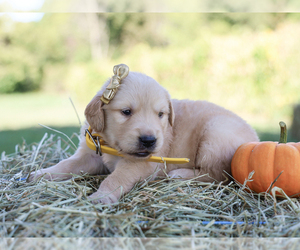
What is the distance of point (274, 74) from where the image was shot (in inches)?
392

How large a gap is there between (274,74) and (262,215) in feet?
29.1

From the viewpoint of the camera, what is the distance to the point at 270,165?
2.59 meters

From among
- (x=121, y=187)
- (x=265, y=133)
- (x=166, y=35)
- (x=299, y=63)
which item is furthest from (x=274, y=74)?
(x=121, y=187)

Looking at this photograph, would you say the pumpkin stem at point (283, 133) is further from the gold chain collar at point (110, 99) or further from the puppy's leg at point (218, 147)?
the gold chain collar at point (110, 99)

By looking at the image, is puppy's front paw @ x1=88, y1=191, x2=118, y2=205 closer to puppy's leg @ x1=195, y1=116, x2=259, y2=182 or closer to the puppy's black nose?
the puppy's black nose

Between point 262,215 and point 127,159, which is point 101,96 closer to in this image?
point 127,159

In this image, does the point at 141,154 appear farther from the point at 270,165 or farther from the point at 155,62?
the point at 155,62

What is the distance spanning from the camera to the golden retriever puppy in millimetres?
2514

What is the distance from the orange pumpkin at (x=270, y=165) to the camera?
252cm

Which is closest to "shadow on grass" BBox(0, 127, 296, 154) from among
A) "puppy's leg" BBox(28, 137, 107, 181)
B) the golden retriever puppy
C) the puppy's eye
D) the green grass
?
the green grass

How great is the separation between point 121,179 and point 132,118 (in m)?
0.57

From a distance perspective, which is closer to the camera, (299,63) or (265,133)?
(265,133)

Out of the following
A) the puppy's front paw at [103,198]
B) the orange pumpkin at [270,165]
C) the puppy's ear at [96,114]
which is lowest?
the puppy's front paw at [103,198]

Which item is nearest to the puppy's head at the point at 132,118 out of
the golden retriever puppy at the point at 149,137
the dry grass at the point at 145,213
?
the golden retriever puppy at the point at 149,137
